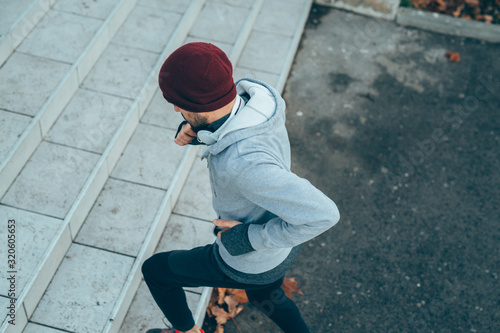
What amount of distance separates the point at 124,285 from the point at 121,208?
0.70 m

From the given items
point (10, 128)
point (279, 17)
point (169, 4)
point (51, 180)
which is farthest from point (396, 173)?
point (10, 128)

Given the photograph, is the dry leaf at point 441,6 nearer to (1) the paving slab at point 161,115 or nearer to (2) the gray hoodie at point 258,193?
(1) the paving slab at point 161,115

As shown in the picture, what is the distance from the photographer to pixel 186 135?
2.72m

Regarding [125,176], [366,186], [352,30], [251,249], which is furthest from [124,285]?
[352,30]

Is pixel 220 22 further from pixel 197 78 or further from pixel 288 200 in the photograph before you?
pixel 288 200

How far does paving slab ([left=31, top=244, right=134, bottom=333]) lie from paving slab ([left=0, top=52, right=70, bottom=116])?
4.38 feet

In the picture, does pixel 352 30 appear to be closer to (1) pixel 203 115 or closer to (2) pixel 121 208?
(2) pixel 121 208

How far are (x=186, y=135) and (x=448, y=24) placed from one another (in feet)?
17.5

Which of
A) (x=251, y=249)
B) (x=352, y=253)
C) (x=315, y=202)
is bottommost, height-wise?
(x=352, y=253)

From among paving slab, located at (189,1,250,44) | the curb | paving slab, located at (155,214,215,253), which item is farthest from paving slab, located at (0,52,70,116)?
the curb

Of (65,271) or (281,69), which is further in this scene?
(281,69)

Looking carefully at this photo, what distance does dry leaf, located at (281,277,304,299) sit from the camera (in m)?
4.05

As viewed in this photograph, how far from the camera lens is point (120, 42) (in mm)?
5098

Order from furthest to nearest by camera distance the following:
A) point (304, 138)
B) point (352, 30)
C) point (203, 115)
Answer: point (352, 30) → point (304, 138) → point (203, 115)
